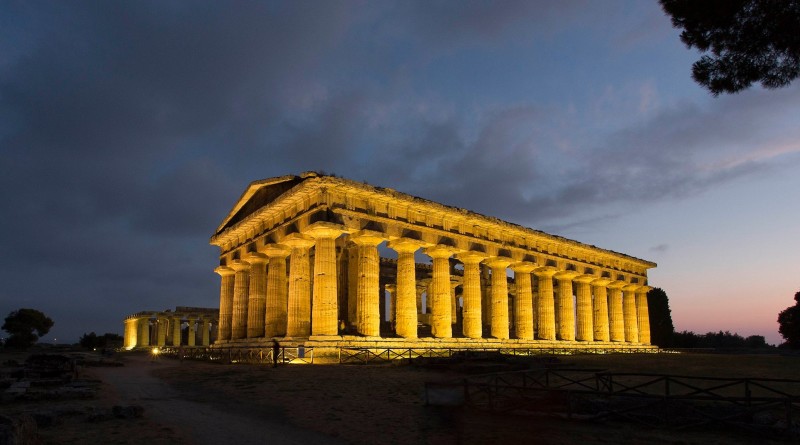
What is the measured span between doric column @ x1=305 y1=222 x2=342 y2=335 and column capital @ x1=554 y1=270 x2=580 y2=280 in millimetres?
21684

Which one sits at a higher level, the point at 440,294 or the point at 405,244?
the point at 405,244

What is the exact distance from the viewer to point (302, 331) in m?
29.7

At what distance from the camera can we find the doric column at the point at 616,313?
49906 mm

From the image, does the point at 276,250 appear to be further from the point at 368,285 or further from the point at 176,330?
the point at 176,330

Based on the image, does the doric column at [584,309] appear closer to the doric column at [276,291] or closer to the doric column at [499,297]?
the doric column at [499,297]

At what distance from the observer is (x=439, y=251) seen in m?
33.5

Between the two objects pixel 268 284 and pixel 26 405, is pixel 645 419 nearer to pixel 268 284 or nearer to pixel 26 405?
pixel 26 405

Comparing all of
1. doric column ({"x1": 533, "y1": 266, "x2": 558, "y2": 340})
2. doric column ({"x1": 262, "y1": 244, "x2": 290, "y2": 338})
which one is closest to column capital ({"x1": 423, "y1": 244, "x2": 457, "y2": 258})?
doric column ({"x1": 262, "y1": 244, "x2": 290, "y2": 338})

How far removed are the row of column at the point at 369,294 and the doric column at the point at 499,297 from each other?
0.07 meters

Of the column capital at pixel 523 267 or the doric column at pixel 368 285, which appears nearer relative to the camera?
the doric column at pixel 368 285

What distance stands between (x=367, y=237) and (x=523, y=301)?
16004 millimetres

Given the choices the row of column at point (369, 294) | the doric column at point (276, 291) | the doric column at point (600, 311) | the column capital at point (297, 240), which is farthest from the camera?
the doric column at point (600, 311)

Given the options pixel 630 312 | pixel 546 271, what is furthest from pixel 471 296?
pixel 630 312

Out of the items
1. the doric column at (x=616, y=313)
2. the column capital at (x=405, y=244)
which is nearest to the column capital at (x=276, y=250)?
the column capital at (x=405, y=244)
